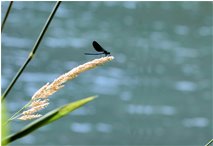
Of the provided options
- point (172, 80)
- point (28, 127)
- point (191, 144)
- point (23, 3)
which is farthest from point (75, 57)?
point (28, 127)

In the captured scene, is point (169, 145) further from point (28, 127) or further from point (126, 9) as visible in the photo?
point (28, 127)

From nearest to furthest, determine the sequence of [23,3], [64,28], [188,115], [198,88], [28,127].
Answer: [28,127] < [188,115] < [198,88] < [64,28] < [23,3]

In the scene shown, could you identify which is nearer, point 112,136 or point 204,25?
point 112,136

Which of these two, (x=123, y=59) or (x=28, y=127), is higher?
(x=123, y=59)

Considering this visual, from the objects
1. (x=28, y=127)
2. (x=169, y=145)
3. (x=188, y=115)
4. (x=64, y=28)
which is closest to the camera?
(x=28, y=127)

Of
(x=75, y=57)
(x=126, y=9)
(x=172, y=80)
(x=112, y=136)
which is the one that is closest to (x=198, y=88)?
(x=172, y=80)

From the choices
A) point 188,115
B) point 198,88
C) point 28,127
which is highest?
point 198,88
